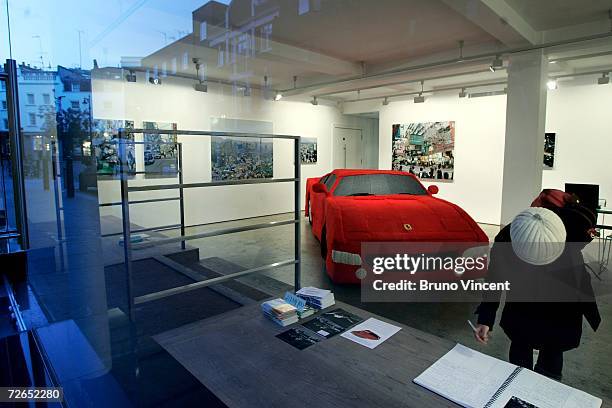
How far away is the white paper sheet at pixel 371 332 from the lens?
49.8 inches

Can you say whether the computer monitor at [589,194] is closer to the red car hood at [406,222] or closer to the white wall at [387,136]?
the red car hood at [406,222]

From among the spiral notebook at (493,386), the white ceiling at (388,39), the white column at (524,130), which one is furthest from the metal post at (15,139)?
the white column at (524,130)

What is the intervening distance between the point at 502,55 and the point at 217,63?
3.73 metres

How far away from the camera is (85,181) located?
2.54 m

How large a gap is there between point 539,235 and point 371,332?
25.6 inches

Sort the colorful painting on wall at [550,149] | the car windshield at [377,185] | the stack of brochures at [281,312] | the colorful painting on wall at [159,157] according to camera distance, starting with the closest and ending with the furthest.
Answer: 1. the stack of brochures at [281,312]
2. the colorful painting on wall at [159,157]
3. the car windshield at [377,185]
4. the colorful painting on wall at [550,149]

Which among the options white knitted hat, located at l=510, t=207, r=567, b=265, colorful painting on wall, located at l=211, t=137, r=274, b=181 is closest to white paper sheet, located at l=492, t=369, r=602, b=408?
white knitted hat, located at l=510, t=207, r=567, b=265

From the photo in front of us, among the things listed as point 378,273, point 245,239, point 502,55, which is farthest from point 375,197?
point 502,55

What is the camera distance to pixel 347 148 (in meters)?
7.34

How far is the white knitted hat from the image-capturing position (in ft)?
3.67

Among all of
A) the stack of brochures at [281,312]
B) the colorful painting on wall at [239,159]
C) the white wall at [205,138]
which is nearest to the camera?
the stack of brochures at [281,312]

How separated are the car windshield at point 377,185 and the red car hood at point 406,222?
61cm

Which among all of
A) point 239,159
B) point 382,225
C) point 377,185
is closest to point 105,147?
point 382,225

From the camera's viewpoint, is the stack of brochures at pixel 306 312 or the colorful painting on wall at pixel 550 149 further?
the colorful painting on wall at pixel 550 149
